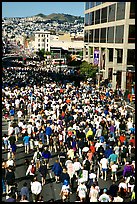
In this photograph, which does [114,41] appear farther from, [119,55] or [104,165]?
[104,165]

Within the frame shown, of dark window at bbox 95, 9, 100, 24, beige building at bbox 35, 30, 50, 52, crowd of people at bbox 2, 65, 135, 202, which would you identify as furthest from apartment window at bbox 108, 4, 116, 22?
beige building at bbox 35, 30, 50, 52

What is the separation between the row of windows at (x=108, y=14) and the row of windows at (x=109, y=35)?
4.33 ft

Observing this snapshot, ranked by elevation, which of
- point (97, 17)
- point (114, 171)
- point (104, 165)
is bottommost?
point (114, 171)

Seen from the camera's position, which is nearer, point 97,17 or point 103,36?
point 103,36

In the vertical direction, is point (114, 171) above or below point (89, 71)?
below

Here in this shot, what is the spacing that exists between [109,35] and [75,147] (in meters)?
38.7

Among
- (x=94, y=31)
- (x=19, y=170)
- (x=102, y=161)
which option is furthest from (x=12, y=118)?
(x=94, y=31)

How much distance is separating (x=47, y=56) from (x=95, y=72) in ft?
257

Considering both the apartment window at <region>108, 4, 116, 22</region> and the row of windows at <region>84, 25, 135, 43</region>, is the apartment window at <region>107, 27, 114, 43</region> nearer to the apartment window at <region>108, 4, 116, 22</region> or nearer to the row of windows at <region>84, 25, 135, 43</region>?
the row of windows at <region>84, 25, 135, 43</region>

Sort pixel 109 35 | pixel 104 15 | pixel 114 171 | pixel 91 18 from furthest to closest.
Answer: pixel 91 18 → pixel 104 15 → pixel 109 35 → pixel 114 171

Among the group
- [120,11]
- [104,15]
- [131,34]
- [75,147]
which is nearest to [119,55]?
[131,34]

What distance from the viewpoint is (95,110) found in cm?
2619

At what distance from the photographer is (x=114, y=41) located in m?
51.2

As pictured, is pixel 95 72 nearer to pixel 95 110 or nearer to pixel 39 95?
pixel 39 95
